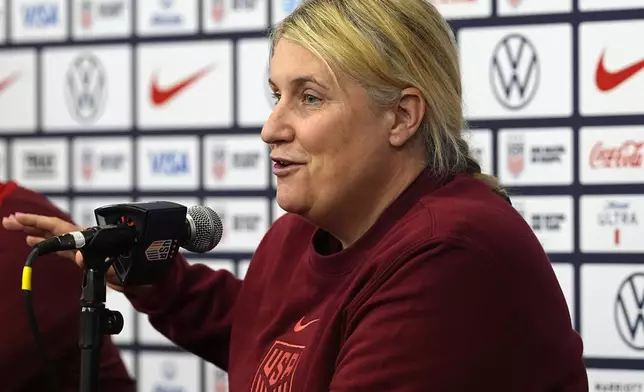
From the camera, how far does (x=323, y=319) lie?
114cm

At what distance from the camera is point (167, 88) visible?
2273mm

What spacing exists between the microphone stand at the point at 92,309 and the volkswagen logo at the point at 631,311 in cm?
119

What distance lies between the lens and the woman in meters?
1.00

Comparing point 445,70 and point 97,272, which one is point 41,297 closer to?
point 97,272

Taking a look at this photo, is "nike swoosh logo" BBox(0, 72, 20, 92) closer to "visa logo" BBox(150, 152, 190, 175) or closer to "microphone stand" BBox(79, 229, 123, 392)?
"visa logo" BBox(150, 152, 190, 175)

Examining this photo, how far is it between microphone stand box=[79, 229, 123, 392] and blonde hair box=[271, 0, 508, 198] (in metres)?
0.35

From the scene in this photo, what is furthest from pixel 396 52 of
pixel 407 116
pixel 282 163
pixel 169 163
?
pixel 169 163

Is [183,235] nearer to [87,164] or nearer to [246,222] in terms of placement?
[246,222]

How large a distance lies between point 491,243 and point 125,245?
16.3 inches

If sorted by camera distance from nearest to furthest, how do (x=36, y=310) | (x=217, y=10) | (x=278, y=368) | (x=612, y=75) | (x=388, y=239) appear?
(x=388, y=239) → (x=278, y=368) → (x=36, y=310) → (x=612, y=75) → (x=217, y=10)

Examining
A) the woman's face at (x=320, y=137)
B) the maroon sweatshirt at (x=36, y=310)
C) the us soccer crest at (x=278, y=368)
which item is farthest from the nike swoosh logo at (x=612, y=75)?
the maroon sweatshirt at (x=36, y=310)

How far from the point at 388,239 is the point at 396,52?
228 millimetres

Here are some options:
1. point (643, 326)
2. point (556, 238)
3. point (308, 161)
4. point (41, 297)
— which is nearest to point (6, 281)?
point (41, 297)

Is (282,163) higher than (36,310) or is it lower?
higher
